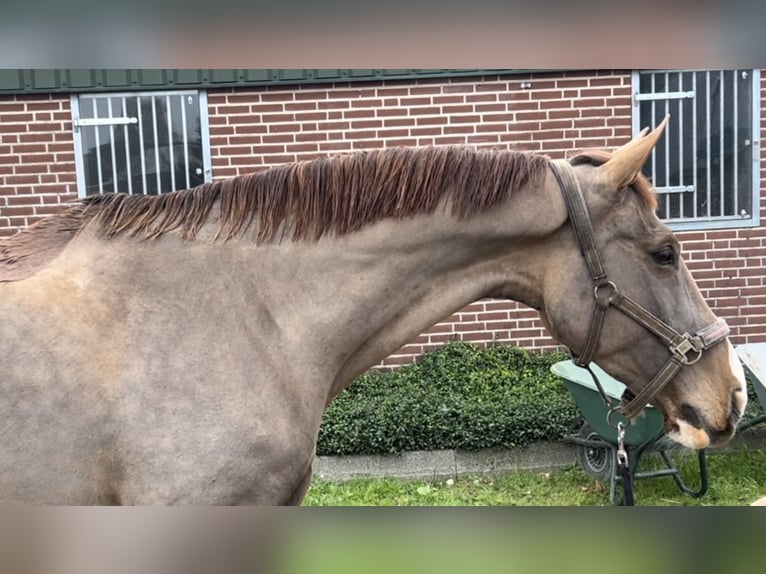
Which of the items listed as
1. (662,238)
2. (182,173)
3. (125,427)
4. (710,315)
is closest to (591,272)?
(662,238)

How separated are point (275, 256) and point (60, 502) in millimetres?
806

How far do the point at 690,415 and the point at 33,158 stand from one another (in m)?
5.39

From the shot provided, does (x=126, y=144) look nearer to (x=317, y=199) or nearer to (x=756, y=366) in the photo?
(x=317, y=199)

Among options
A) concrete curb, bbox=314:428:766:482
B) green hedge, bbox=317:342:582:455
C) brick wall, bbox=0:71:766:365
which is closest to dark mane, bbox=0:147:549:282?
green hedge, bbox=317:342:582:455

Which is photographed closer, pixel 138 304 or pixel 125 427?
pixel 125 427

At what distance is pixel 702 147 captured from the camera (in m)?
5.91

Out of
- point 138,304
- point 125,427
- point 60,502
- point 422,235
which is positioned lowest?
point 60,502

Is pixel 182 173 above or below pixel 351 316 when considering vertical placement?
above

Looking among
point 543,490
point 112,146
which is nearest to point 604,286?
point 543,490

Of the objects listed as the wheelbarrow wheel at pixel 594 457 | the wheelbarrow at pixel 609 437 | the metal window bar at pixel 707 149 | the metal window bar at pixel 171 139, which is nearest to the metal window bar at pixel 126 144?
the metal window bar at pixel 171 139

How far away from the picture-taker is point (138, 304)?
5.79 ft

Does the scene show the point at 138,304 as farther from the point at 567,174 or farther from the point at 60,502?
the point at 567,174

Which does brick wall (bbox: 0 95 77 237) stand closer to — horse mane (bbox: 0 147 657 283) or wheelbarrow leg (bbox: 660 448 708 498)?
horse mane (bbox: 0 147 657 283)
